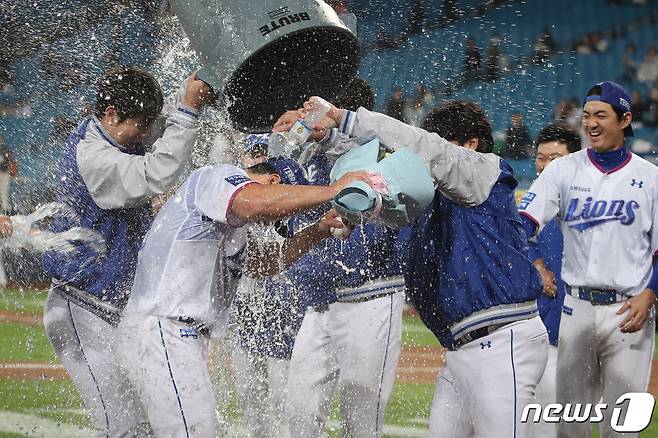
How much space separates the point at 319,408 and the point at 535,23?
1194 centimetres

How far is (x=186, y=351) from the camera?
13.2ft

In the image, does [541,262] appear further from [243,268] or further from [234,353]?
[243,268]

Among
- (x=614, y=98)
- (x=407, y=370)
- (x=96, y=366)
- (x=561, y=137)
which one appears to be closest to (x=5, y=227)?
(x=96, y=366)

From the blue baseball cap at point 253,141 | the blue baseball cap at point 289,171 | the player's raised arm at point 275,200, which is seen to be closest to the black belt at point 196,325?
the player's raised arm at point 275,200

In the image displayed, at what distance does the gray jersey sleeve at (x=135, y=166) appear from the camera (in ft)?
15.2

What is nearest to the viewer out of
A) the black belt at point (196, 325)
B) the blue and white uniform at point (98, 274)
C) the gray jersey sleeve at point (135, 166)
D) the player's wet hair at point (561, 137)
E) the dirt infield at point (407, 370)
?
the black belt at point (196, 325)

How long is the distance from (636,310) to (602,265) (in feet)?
1.08

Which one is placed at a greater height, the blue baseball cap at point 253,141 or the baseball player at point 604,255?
the blue baseball cap at point 253,141

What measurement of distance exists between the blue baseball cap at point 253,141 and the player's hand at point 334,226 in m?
1.10

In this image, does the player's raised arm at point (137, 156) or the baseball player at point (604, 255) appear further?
the baseball player at point (604, 255)

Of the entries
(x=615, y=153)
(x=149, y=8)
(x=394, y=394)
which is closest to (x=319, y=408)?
(x=615, y=153)

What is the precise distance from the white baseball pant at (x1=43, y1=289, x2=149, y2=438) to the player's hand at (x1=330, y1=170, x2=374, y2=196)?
72.0 inches

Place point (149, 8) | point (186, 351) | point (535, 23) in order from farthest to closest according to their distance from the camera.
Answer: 1. point (535, 23)
2. point (149, 8)
3. point (186, 351)

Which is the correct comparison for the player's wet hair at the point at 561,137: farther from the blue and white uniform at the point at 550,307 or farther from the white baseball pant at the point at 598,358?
the white baseball pant at the point at 598,358
